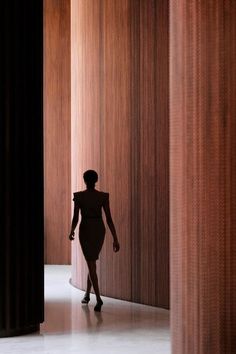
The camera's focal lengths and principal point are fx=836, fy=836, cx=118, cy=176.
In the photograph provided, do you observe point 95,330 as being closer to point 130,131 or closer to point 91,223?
point 91,223

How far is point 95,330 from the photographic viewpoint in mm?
7879

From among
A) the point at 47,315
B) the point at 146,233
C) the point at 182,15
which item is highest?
the point at 182,15

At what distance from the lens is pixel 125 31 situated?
9.78 meters

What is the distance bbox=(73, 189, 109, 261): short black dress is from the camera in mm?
9125

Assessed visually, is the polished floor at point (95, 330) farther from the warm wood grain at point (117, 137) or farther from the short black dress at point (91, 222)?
the short black dress at point (91, 222)

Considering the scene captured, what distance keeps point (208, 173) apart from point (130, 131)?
4.76 metres


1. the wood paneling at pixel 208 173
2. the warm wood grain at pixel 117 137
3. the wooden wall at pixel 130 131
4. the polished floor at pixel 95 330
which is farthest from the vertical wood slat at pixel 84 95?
the wood paneling at pixel 208 173
